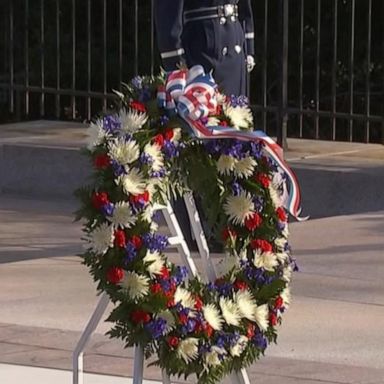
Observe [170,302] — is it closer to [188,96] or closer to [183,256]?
[183,256]

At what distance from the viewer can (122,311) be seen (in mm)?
5207

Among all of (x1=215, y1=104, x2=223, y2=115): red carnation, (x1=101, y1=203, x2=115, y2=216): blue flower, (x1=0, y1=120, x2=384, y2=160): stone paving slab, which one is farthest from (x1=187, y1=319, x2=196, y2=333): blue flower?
(x1=0, y1=120, x2=384, y2=160): stone paving slab

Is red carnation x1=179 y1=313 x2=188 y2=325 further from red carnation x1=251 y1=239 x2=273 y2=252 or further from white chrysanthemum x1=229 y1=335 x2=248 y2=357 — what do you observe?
red carnation x1=251 y1=239 x2=273 y2=252

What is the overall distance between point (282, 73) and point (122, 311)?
20.7ft

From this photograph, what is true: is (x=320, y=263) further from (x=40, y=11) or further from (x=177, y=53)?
(x=40, y=11)

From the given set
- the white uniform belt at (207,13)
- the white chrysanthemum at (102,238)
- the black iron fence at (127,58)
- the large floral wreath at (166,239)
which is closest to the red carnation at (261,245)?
the large floral wreath at (166,239)

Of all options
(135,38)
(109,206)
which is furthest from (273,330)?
(135,38)

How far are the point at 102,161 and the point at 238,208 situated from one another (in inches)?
21.1

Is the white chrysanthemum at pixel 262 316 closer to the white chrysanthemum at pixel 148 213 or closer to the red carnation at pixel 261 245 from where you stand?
the red carnation at pixel 261 245

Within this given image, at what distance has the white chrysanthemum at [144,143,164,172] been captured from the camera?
5203 millimetres

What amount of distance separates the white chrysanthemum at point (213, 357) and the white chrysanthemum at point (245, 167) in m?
0.61

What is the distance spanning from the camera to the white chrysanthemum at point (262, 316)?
538 centimetres

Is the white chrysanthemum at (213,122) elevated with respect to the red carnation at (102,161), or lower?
elevated

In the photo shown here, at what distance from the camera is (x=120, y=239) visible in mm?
5152
